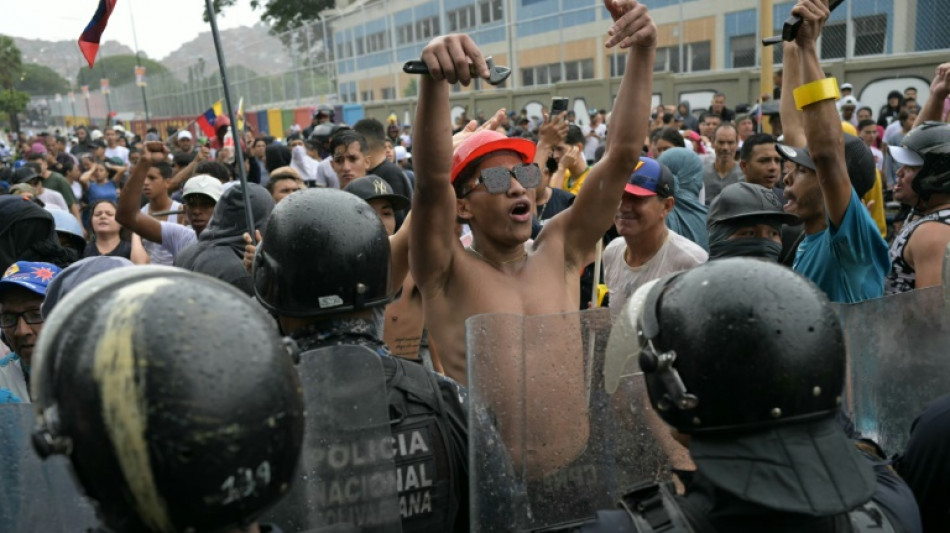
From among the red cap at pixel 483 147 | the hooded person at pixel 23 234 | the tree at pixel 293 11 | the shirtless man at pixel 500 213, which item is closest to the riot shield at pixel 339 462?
the shirtless man at pixel 500 213

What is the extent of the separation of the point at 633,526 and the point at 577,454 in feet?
1.42

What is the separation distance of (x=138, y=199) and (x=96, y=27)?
1.38m

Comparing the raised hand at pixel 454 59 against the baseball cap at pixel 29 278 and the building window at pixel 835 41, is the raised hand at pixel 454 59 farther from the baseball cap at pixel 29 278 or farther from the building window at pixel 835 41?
the building window at pixel 835 41

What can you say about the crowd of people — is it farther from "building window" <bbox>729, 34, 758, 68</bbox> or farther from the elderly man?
"building window" <bbox>729, 34, 758, 68</bbox>

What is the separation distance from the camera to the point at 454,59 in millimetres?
2463

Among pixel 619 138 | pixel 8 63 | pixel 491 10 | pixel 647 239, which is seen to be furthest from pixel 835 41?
pixel 8 63

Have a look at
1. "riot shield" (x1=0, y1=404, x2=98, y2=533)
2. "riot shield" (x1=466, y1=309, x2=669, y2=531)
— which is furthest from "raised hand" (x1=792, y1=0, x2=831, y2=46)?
"riot shield" (x1=0, y1=404, x2=98, y2=533)

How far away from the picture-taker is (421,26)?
1259 inches

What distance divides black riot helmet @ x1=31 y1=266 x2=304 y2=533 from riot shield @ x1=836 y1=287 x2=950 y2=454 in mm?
1917

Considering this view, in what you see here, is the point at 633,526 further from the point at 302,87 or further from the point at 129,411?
the point at 302,87

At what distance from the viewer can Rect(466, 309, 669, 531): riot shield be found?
79.4 inches

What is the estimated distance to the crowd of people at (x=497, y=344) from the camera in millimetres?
1327

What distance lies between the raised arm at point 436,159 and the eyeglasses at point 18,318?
5.81 feet

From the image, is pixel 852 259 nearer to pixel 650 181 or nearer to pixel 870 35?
pixel 650 181
